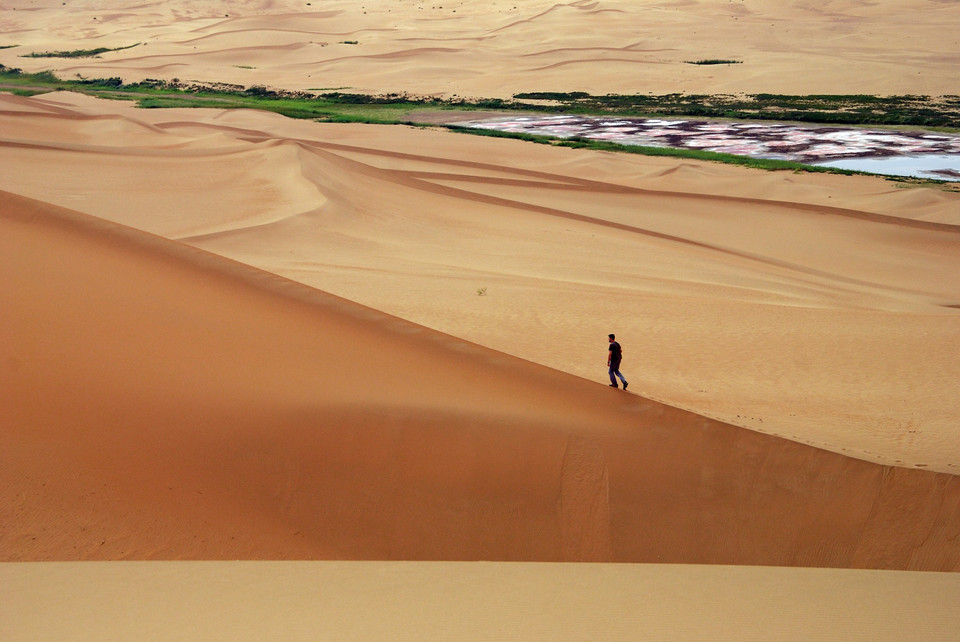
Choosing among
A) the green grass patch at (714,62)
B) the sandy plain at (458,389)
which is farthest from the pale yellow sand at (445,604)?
the green grass patch at (714,62)

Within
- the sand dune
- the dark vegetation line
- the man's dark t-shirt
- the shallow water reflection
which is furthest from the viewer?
the dark vegetation line

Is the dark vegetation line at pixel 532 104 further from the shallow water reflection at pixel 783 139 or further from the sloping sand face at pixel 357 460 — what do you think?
the sloping sand face at pixel 357 460

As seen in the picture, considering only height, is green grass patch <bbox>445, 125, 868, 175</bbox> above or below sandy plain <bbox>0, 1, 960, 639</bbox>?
above

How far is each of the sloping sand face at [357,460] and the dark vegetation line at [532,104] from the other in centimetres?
2908

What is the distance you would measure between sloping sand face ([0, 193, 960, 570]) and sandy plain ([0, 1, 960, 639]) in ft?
0.08

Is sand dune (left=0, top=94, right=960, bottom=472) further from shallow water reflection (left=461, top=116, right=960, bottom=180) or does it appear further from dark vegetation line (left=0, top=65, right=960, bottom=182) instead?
dark vegetation line (left=0, top=65, right=960, bottom=182)

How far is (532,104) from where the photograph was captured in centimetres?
4916

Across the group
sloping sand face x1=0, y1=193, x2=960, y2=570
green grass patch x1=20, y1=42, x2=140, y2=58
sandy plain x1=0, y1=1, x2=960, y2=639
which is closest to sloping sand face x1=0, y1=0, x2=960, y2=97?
green grass patch x1=20, y1=42, x2=140, y2=58

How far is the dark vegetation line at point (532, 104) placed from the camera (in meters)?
41.8

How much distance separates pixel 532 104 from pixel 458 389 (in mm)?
42869

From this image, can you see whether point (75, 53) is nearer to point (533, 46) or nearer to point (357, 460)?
point (533, 46)

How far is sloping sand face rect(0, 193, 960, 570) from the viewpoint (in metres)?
6.48

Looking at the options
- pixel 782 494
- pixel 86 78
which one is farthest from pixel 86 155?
pixel 86 78

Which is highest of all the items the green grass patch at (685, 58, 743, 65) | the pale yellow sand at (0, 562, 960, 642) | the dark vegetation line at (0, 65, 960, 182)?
the green grass patch at (685, 58, 743, 65)
